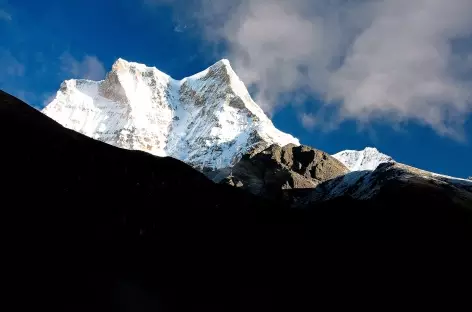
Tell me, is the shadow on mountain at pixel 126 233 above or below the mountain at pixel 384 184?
below

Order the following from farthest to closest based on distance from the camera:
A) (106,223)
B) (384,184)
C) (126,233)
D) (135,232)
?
(384,184)
(135,232)
(126,233)
(106,223)

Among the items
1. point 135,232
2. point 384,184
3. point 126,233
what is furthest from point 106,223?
point 384,184

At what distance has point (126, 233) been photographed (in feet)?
219

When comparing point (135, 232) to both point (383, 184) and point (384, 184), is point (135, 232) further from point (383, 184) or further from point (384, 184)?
point (383, 184)

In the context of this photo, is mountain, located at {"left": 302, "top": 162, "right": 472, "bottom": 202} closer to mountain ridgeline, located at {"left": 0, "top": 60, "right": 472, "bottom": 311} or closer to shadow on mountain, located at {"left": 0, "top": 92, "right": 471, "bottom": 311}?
mountain ridgeline, located at {"left": 0, "top": 60, "right": 472, "bottom": 311}

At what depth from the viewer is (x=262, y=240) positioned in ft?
278

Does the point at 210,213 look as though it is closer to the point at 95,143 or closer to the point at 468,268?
the point at 95,143

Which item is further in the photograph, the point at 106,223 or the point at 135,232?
the point at 135,232

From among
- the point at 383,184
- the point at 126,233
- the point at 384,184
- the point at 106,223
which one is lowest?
the point at 126,233

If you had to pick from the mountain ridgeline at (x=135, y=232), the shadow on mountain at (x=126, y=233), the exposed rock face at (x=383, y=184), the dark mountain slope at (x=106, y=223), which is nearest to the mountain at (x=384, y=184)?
the exposed rock face at (x=383, y=184)

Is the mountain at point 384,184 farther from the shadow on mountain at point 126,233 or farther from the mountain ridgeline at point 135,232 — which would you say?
the shadow on mountain at point 126,233

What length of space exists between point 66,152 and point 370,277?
50.5m

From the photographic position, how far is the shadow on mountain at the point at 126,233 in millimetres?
54250

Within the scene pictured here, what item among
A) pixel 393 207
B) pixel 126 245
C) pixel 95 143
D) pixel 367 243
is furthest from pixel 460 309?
pixel 95 143
